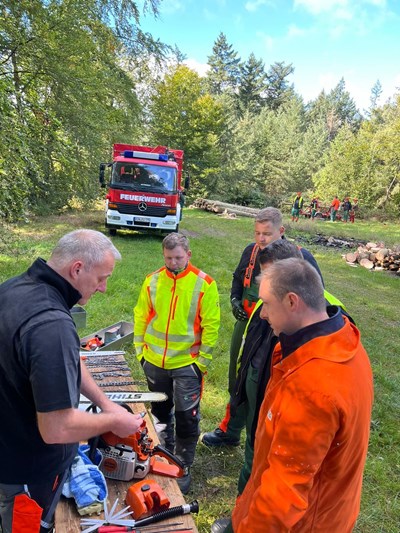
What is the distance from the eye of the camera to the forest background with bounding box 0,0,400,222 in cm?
693

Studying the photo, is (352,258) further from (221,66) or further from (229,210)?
(221,66)

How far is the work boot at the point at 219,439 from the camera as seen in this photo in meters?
3.65

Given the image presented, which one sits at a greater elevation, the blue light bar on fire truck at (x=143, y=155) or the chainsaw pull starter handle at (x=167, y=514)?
the blue light bar on fire truck at (x=143, y=155)

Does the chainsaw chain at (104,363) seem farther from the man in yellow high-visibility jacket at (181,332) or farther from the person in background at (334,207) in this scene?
the person in background at (334,207)

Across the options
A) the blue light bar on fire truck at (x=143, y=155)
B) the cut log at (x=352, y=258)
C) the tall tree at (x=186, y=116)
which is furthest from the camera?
the tall tree at (x=186, y=116)

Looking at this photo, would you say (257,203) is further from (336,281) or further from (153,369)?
(153,369)

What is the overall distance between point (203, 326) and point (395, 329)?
5758mm

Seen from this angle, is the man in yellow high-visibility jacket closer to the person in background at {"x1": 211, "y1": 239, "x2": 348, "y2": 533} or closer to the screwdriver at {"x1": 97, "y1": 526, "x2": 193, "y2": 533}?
the person in background at {"x1": 211, "y1": 239, "x2": 348, "y2": 533}

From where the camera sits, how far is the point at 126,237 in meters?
12.7

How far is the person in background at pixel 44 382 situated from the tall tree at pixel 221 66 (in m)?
47.7

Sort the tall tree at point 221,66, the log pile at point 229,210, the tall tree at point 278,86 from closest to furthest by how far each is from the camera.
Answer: the log pile at point 229,210, the tall tree at point 221,66, the tall tree at point 278,86

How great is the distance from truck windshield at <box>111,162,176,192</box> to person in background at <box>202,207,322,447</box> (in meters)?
8.80

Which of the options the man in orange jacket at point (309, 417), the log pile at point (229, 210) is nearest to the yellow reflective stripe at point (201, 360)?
the man in orange jacket at point (309, 417)

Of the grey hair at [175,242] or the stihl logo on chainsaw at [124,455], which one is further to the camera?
the grey hair at [175,242]
